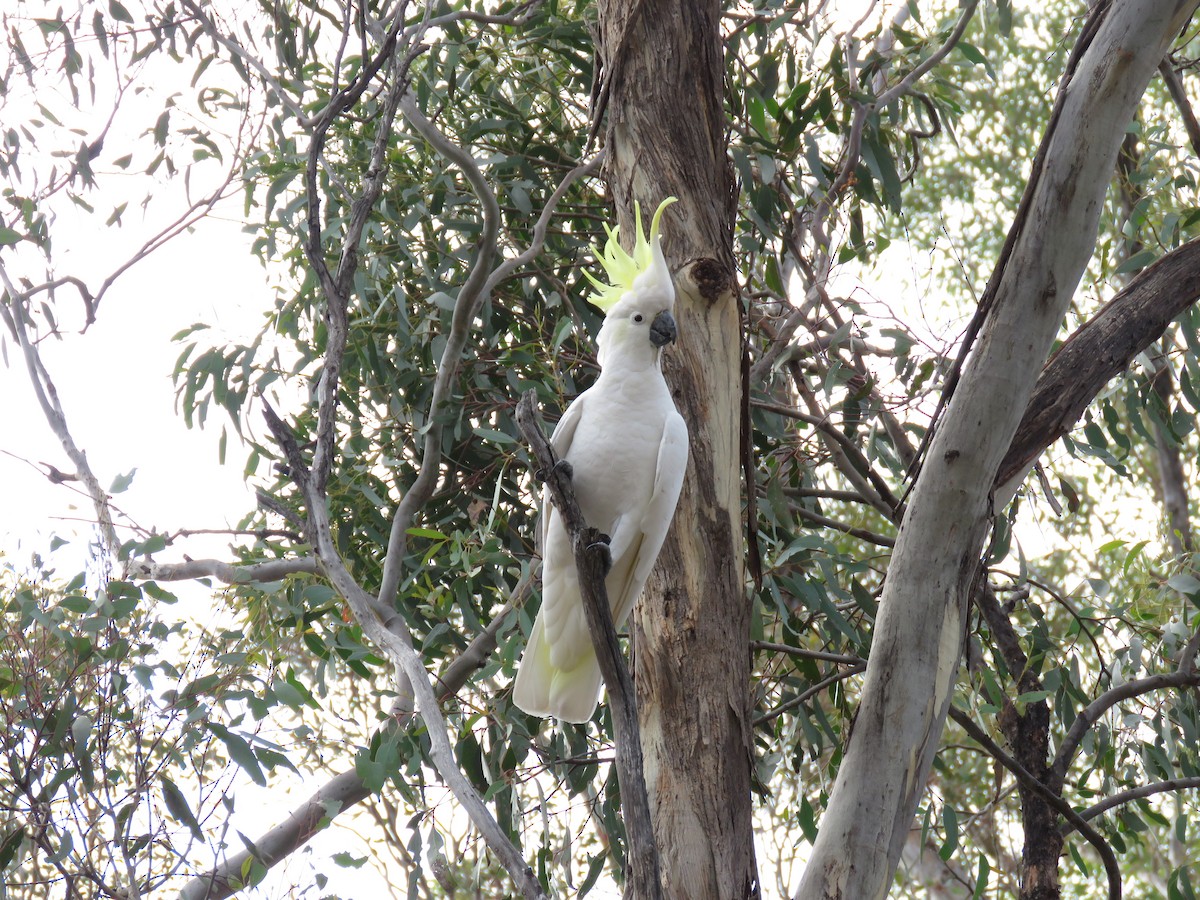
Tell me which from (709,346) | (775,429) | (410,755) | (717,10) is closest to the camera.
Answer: (709,346)

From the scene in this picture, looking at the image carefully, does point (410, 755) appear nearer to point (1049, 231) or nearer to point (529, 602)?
point (529, 602)

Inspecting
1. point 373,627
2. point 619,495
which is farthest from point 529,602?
point 373,627

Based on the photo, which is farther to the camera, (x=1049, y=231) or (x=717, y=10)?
(x=717, y=10)

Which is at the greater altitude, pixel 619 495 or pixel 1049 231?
pixel 1049 231

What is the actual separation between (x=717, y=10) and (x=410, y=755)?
1738 millimetres

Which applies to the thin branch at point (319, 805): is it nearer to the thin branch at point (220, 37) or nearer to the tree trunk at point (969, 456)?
the tree trunk at point (969, 456)

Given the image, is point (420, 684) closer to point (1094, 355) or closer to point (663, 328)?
point (663, 328)

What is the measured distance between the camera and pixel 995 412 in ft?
5.41

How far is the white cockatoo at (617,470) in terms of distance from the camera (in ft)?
5.96

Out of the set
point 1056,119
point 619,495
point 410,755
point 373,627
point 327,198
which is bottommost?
point 373,627

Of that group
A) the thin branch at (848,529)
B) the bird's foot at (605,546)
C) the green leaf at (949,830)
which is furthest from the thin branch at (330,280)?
the green leaf at (949,830)

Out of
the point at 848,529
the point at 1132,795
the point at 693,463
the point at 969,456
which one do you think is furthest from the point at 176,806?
the point at 1132,795

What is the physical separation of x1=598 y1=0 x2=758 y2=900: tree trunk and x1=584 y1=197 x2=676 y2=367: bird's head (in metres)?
0.13

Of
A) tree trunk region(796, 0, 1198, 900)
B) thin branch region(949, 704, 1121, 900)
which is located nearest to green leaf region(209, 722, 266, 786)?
tree trunk region(796, 0, 1198, 900)
